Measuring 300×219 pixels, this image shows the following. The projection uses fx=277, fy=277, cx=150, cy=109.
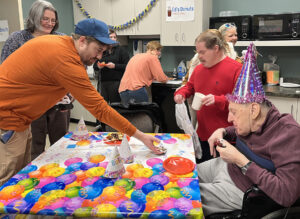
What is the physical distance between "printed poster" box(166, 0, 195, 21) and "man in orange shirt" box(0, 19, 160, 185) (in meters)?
2.35

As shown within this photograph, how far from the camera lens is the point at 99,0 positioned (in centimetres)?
440

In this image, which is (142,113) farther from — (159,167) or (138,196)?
(138,196)

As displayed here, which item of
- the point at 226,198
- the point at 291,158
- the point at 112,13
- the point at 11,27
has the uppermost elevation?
the point at 112,13

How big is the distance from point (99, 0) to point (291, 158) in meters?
4.04

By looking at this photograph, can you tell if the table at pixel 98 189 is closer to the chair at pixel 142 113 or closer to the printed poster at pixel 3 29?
the chair at pixel 142 113

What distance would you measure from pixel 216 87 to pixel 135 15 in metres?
2.53

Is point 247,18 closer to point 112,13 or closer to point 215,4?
point 215,4

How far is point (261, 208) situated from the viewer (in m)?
1.23

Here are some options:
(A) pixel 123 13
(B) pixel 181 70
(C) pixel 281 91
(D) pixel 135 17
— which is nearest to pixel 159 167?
(C) pixel 281 91

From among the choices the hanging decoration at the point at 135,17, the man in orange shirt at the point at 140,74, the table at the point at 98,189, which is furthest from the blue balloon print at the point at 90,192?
the hanging decoration at the point at 135,17

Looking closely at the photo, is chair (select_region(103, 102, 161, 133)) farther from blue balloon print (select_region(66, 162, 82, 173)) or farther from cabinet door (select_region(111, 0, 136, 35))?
cabinet door (select_region(111, 0, 136, 35))

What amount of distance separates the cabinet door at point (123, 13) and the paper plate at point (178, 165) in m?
3.11

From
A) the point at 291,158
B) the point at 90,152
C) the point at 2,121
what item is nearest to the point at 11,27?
the point at 2,121

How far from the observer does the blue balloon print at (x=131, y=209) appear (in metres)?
1.09
